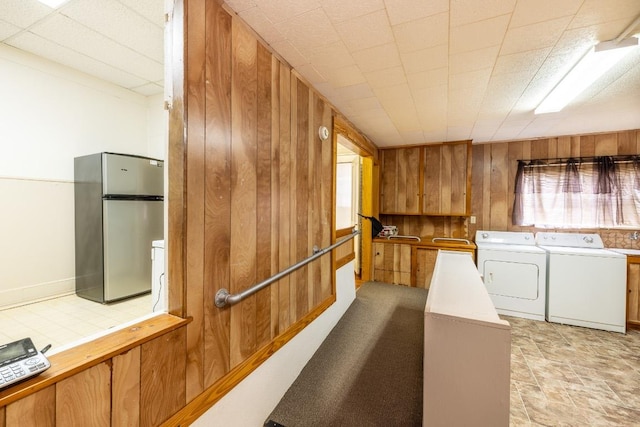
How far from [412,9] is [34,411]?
2159 mm

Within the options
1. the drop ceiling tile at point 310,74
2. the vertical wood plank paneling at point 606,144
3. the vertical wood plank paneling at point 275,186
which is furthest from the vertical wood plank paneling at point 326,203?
the vertical wood plank paneling at point 606,144

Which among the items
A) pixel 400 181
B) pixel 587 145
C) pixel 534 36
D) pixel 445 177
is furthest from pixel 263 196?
pixel 587 145

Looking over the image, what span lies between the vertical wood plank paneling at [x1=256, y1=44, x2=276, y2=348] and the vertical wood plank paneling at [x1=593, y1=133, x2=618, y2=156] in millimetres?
4548

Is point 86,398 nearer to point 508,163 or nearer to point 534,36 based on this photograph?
point 534,36

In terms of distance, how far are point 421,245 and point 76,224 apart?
4.53 meters

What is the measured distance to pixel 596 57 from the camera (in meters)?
1.75

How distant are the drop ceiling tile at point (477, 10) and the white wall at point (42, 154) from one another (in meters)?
2.33

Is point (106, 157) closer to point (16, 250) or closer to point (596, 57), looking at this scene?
point (16, 250)

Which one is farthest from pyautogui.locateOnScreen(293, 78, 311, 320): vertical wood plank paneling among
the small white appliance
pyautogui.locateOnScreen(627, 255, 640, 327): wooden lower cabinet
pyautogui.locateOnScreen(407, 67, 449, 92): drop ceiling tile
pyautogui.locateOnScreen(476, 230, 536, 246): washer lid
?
pyautogui.locateOnScreen(627, 255, 640, 327): wooden lower cabinet

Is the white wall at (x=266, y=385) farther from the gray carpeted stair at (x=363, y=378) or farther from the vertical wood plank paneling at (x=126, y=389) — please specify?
the vertical wood plank paneling at (x=126, y=389)

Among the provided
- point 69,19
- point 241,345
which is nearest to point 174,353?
point 241,345

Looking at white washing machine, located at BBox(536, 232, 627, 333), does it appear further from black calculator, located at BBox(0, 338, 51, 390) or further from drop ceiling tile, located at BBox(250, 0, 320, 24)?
black calculator, located at BBox(0, 338, 51, 390)

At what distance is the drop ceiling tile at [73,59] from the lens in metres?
2.37

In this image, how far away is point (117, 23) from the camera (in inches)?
78.4
